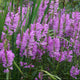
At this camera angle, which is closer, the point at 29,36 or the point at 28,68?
the point at 29,36

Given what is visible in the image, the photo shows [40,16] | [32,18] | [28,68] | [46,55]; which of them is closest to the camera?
[28,68]

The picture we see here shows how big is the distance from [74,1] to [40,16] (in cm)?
299

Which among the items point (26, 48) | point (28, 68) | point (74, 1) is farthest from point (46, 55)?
point (74, 1)

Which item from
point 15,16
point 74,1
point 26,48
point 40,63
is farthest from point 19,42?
point 74,1

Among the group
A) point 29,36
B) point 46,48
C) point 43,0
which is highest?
point 43,0

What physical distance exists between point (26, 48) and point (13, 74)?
319 millimetres

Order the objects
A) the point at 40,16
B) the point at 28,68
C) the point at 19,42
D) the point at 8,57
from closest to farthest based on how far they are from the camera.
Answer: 1. the point at 8,57
2. the point at 19,42
3. the point at 28,68
4. the point at 40,16

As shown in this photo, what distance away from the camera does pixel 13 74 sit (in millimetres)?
1404

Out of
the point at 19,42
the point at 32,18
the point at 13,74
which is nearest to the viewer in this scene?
the point at 19,42

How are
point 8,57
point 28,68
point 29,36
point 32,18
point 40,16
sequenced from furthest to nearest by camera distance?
point 40,16, point 32,18, point 28,68, point 29,36, point 8,57

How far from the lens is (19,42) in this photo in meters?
1.29

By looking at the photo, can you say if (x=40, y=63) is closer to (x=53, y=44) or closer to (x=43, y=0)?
(x=53, y=44)

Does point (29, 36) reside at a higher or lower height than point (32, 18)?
lower

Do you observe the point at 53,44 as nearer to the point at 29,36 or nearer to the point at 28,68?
the point at 29,36
